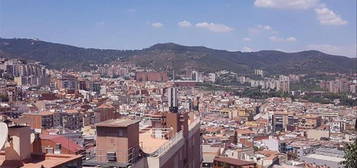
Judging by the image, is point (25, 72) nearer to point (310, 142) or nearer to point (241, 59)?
point (310, 142)

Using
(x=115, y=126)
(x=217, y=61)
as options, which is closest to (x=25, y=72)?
(x=115, y=126)

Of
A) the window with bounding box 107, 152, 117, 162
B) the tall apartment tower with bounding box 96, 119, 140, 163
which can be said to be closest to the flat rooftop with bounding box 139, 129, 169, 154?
the tall apartment tower with bounding box 96, 119, 140, 163

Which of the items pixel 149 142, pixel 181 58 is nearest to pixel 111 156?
pixel 149 142

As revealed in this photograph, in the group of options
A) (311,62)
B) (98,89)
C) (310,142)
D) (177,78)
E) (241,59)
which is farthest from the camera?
(241,59)

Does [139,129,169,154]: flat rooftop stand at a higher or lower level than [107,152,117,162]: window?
lower

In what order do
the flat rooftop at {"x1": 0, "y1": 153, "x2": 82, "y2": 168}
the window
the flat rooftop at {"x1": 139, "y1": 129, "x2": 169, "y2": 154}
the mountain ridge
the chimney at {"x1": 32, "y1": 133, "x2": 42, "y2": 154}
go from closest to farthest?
the flat rooftop at {"x1": 0, "y1": 153, "x2": 82, "y2": 168}
the chimney at {"x1": 32, "y1": 133, "x2": 42, "y2": 154}
the window
the flat rooftop at {"x1": 139, "y1": 129, "x2": 169, "y2": 154}
the mountain ridge

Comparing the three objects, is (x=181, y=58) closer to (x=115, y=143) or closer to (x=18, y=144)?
(x=115, y=143)

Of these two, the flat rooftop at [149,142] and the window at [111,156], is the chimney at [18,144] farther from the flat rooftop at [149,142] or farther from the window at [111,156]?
the flat rooftop at [149,142]

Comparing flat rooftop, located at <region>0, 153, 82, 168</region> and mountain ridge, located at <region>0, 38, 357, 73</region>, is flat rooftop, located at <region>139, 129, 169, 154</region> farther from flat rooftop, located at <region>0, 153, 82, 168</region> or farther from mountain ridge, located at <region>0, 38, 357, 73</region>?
mountain ridge, located at <region>0, 38, 357, 73</region>
